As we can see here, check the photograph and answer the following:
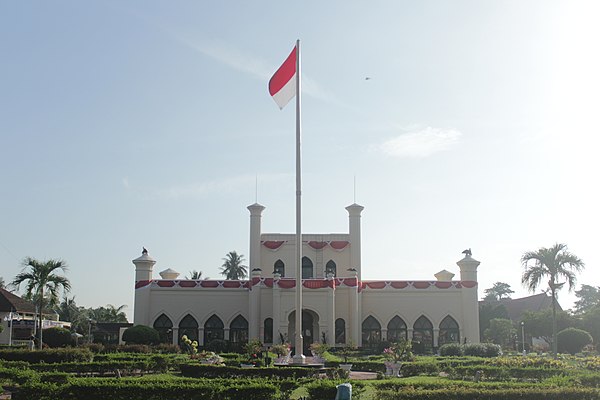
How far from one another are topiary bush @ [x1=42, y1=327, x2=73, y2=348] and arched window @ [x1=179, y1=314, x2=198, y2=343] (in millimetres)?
7166

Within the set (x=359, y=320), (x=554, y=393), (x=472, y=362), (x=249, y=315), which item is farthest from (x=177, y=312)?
(x=554, y=393)

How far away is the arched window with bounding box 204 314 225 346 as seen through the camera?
152ft

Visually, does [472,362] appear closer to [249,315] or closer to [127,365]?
[127,365]

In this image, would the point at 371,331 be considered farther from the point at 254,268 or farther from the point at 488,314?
the point at 488,314

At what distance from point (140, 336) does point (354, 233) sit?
17.1 m

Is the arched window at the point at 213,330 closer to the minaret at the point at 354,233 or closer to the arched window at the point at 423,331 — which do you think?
the minaret at the point at 354,233

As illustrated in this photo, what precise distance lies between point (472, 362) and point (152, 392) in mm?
16978

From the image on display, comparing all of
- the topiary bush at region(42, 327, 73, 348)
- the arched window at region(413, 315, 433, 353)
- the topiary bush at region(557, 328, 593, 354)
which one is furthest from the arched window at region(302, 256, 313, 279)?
the topiary bush at region(557, 328, 593, 354)

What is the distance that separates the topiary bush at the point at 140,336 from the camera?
41719mm

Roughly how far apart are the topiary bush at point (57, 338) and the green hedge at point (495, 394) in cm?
3143

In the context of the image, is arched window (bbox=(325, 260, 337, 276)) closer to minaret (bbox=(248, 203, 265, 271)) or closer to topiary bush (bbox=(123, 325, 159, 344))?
minaret (bbox=(248, 203, 265, 271))

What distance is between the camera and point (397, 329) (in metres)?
47.1

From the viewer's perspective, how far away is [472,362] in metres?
30.1

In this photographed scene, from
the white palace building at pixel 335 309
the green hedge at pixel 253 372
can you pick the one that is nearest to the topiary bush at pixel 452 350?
the white palace building at pixel 335 309
